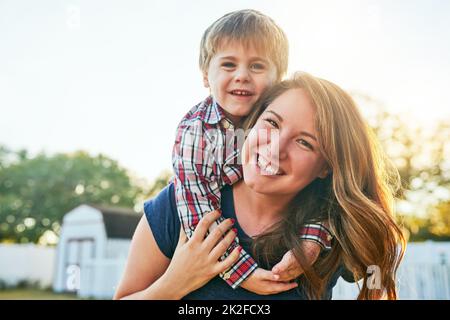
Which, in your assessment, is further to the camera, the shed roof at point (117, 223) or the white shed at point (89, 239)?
the shed roof at point (117, 223)

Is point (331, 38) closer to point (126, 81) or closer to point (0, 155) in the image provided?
point (126, 81)

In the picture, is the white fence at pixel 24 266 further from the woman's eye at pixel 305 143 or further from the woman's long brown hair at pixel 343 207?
the woman's eye at pixel 305 143

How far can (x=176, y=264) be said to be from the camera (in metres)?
1.02

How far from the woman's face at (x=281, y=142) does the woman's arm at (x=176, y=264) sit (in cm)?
12

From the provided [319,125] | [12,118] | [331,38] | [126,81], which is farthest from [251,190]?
[12,118]

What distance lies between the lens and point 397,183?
1.20 metres

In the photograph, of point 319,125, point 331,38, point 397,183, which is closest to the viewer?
point 319,125

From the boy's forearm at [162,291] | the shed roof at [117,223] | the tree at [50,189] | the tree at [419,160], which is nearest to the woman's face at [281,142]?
the boy's forearm at [162,291]

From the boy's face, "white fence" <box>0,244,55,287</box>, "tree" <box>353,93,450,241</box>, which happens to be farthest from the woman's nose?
"white fence" <box>0,244,55,287</box>

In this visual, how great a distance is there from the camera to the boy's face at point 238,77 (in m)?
1.07

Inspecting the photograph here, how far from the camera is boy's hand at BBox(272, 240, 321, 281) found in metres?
1.01

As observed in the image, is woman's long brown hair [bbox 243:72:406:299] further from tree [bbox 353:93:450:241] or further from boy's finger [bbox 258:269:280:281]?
tree [bbox 353:93:450:241]

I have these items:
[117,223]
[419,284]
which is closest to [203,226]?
[419,284]

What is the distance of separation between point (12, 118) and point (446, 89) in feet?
9.21
